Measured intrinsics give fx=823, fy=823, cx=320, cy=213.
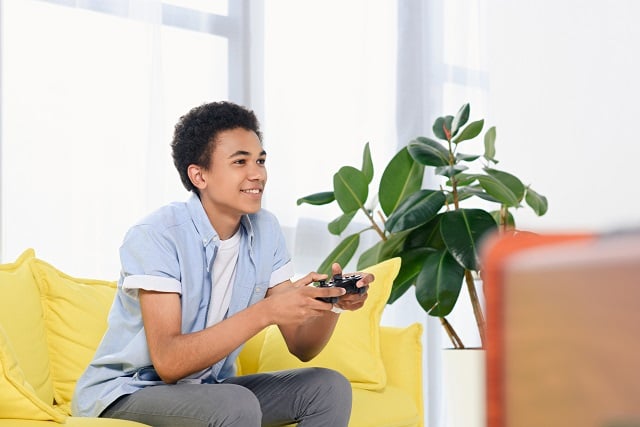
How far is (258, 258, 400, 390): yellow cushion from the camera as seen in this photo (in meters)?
2.37

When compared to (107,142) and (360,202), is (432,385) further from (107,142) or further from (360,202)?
(107,142)

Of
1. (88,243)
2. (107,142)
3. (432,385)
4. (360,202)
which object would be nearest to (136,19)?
(107,142)

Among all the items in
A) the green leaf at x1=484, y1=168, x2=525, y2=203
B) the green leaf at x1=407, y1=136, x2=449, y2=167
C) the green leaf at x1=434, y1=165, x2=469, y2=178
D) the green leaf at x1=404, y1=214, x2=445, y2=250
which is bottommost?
the green leaf at x1=404, y1=214, x2=445, y2=250

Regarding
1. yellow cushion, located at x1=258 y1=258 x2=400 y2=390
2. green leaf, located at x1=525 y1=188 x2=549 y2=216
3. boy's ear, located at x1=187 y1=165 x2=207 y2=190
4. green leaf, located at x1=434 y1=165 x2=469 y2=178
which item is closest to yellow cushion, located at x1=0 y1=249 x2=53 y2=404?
boy's ear, located at x1=187 y1=165 x2=207 y2=190

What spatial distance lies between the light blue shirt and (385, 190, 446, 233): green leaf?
2.82ft

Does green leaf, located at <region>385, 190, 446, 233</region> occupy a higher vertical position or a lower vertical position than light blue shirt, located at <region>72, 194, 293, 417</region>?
higher

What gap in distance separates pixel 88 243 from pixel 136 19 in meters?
0.81

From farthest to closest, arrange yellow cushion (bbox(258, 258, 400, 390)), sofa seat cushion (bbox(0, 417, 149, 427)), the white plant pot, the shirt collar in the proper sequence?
the white plant pot, yellow cushion (bbox(258, 258, 400, 390)), the shirt collar, sofa seat cushion (bbox(0, 417, 149, 427))

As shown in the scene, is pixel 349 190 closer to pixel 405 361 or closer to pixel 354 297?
pixel 405 361

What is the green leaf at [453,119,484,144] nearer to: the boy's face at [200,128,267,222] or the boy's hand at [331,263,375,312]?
the boy's face at [200,128,267,222]

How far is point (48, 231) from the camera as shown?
2643 millimetres

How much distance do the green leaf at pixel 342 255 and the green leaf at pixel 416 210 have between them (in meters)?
0.26

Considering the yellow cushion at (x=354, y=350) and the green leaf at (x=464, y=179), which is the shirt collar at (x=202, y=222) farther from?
the green leaf at (x=464, y=179)

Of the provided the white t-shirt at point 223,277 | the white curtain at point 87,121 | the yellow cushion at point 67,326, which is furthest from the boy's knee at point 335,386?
the white curtain at point 87,121
